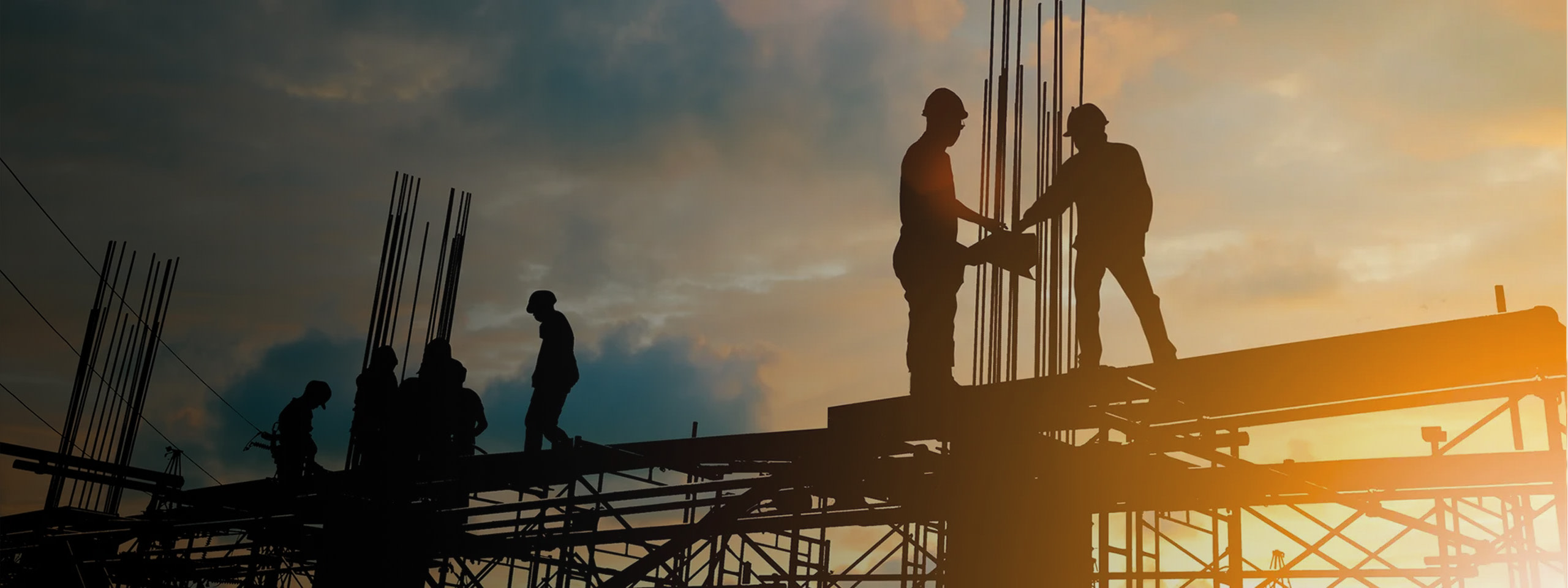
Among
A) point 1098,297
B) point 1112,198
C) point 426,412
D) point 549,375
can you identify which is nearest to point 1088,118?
point 1112,198

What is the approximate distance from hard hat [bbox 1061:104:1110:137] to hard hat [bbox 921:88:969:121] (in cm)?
69

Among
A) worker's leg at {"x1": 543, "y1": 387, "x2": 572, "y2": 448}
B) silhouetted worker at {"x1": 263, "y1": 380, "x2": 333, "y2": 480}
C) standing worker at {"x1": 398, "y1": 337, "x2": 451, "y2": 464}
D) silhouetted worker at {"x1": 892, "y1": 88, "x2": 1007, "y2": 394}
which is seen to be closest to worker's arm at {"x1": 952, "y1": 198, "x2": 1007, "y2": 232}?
silhouetted worker at {"x1": 892, "y1": 88, "x2": 1007, "y2": 394}

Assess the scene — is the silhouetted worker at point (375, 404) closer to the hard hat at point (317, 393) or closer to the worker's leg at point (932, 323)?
the hard hat at point (317, 393)

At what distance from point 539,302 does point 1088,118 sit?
6.39m

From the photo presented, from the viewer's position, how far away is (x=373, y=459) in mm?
13016

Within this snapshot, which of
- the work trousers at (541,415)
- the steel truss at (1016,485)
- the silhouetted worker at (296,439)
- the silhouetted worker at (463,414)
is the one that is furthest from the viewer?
the silhouetted worker at (296,439)

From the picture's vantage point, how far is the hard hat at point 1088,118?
25.1 ft

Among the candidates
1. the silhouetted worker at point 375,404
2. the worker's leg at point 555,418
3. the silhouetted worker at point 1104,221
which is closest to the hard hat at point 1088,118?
the silhouetted worker at point 1104,221

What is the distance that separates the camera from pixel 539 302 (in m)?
12.2

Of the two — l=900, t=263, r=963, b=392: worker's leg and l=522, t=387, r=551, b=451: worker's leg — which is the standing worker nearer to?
l=522, t=387, r=551, b=451: worker's leg

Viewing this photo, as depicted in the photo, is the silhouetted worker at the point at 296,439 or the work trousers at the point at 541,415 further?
the silhouetted worker at the point at 296,439

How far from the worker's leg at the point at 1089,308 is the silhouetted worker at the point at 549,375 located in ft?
18.6

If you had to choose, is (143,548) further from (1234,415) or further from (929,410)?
(1234,415)

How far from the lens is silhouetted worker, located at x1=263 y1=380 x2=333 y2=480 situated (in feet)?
48.3
